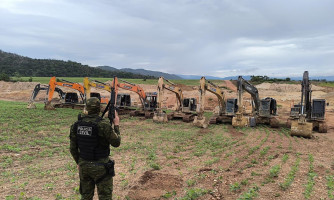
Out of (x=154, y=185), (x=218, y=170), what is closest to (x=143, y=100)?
(x=218, y=170)

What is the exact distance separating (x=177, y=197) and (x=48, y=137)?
9.14m

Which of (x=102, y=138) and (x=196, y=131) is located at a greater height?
(x=102, y=138)

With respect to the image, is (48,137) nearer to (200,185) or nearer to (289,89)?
(200,185)

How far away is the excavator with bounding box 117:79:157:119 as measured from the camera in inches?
849

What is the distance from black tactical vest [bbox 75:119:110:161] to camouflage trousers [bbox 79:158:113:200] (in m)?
0.13

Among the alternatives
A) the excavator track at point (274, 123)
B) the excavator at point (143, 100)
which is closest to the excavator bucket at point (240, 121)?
the excavator track at point (274, 123)

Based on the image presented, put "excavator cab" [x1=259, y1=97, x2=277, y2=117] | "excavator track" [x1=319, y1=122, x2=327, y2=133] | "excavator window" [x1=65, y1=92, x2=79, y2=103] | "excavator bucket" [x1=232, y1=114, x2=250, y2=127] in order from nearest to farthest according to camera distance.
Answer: "excavator track" [x1=319, y1=122, x2=327, y2=133] → "excavator bucket" [x1=232, y1=114, x2=250, y2=127] → "excavator cab" [x1=259, y1=97, x2=277, y2=117] → "excavator window" [x1=65, y1=92, x2=79, y2=103]

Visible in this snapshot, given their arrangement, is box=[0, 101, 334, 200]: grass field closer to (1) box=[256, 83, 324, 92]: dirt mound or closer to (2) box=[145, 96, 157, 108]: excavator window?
(2) box=[145, 96, 157, 108]: excavator window

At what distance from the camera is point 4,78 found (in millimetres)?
57250

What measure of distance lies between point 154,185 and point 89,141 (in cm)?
292

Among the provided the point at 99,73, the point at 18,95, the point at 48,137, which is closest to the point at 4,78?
the point at 18,95

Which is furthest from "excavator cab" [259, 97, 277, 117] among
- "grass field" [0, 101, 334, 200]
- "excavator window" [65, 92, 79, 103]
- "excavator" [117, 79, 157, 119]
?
"excavator window" [65, 92, 79, 103]

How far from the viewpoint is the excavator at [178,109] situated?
19.1 metres

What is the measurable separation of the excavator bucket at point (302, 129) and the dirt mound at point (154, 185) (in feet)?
34.6
